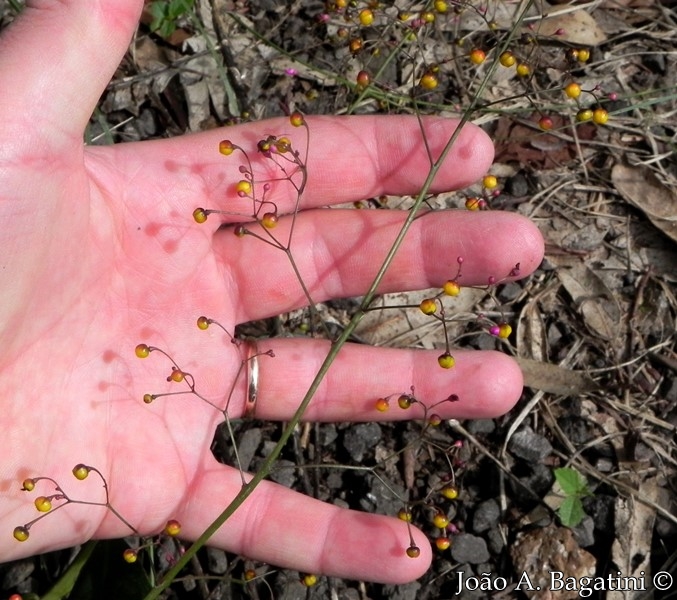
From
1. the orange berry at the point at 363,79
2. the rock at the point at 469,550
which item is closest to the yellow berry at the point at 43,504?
the rock at the point at 469,550

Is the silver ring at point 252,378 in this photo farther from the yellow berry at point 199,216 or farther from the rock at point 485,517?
the rock at point 485,517

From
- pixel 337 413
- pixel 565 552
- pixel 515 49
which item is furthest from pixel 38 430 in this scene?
pixel 515 49

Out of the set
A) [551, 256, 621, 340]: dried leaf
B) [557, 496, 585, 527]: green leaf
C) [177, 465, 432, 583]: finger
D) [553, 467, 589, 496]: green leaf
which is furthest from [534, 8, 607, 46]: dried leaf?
[177, 465, 432, 583]: finger

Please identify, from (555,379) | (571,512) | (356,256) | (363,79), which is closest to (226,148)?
(363,79)

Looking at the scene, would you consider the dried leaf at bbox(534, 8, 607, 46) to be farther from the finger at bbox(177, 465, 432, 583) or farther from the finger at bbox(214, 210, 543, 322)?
the finger at bbox(177, 465, 432, 583)

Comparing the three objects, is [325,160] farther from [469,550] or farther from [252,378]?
[469,550]
